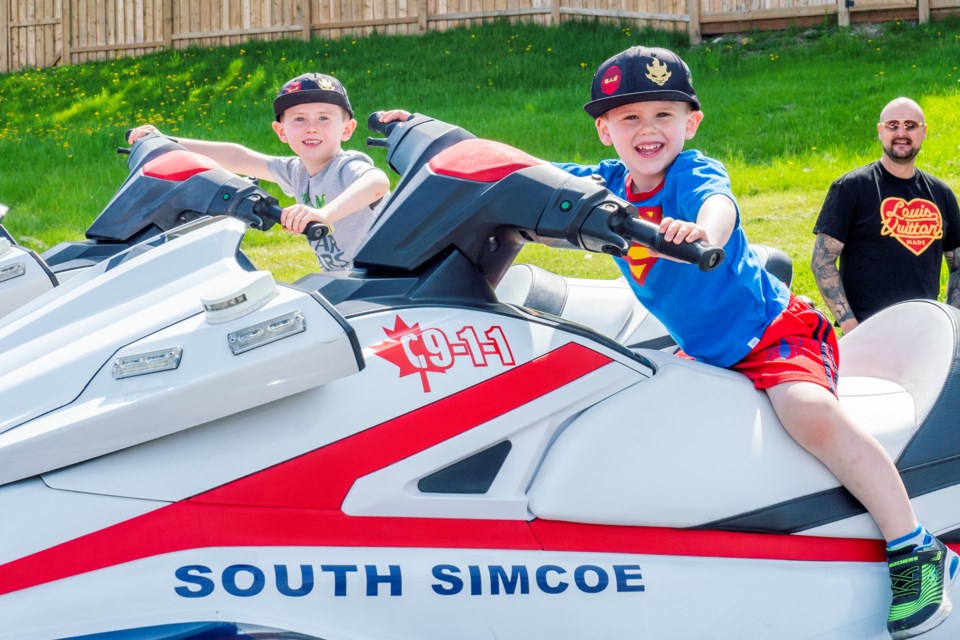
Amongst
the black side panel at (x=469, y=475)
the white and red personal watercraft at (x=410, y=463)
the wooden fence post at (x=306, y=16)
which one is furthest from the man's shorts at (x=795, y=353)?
the wooden fence post at (x=306, y=16)

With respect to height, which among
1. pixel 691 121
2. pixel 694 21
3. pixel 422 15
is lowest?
pixel 691 121

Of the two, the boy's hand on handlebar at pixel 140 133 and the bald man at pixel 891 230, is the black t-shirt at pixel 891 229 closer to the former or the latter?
the bald man at pixel 891 230

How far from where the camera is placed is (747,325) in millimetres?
2381

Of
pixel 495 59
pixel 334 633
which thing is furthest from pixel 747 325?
pixel 495 59

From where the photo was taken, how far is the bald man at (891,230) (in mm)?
5188

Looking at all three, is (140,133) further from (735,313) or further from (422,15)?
(422,15)

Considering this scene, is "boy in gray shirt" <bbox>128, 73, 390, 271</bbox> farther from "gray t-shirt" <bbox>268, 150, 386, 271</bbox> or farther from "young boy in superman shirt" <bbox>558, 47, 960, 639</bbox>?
"young boy in superman shirt" <bbox>558, 47, 960, 639</bbox>

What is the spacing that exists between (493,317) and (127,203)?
1.28 meters

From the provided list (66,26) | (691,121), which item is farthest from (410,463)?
(66,26)

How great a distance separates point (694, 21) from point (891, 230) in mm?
10199

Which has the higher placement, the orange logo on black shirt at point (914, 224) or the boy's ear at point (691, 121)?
the boy's ear at point (691, 121)

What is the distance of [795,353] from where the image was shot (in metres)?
2.35

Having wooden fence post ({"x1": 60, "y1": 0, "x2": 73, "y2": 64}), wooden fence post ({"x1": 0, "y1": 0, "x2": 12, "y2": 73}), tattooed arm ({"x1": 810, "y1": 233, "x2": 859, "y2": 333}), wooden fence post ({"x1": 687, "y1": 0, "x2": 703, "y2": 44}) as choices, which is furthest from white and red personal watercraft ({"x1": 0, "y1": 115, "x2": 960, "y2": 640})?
wooden fence post ({"x1": 0, "y1": 0, "x2": 12, "y2": 73})

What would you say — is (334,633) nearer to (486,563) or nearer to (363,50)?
(486,563)
